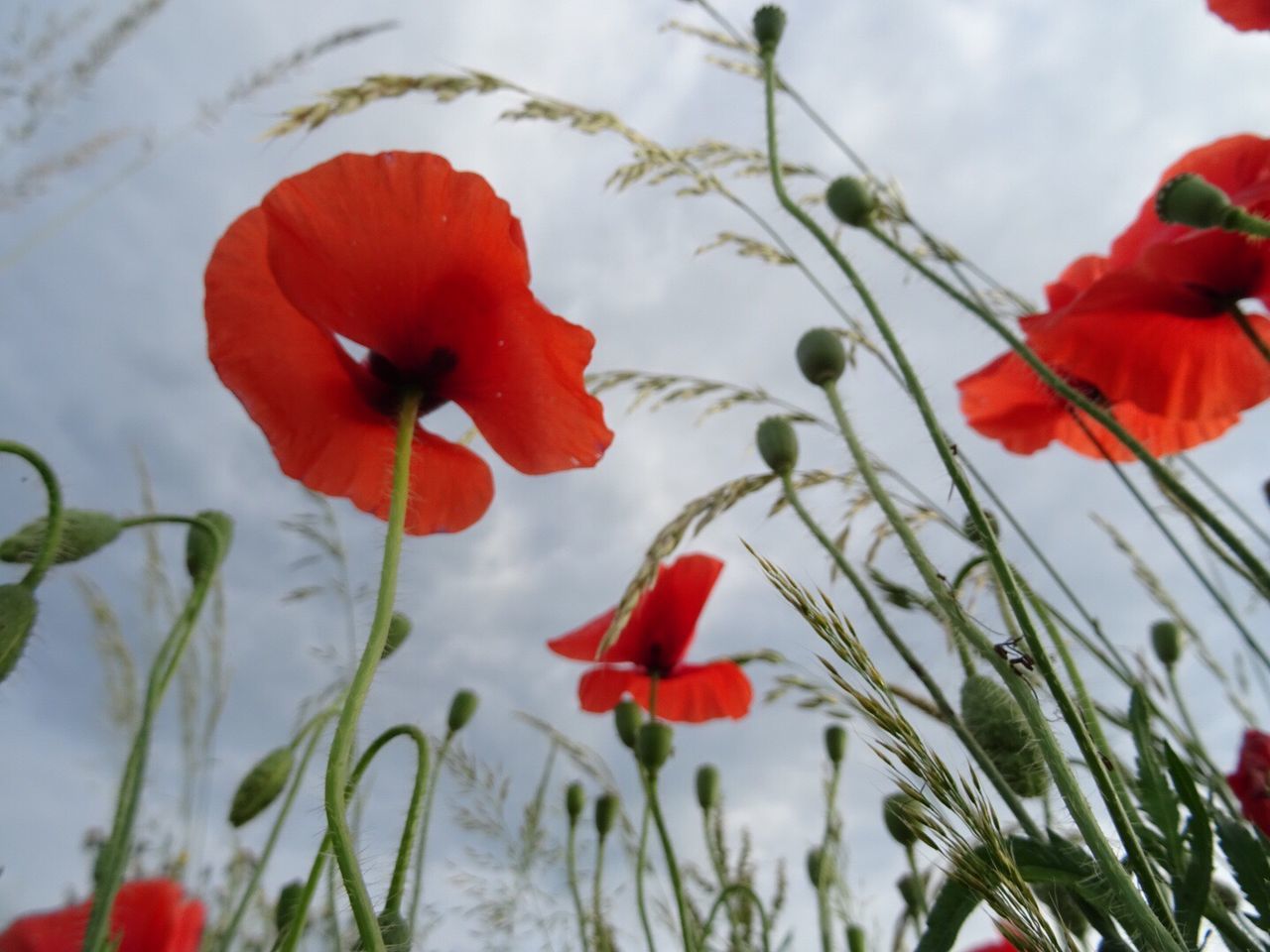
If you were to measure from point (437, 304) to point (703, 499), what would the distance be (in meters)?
0.38

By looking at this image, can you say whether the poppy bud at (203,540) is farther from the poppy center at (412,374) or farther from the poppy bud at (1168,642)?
the poppy bud at (1168,642)

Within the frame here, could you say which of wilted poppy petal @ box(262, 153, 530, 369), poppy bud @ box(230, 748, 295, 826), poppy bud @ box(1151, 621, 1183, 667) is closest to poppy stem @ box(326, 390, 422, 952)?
wilted poppy petal @ box(262, 153, 530, 369)

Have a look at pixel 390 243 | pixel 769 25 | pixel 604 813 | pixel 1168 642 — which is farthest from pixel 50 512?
pixel 1168 642

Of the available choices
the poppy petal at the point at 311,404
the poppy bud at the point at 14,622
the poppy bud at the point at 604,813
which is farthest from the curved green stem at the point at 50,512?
the poppy bud at the point at 604,813

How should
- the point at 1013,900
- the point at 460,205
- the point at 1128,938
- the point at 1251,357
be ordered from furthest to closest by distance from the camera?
the point at 1251,357, the point at 460,205, the point at 1128,938, the point at 1013,900

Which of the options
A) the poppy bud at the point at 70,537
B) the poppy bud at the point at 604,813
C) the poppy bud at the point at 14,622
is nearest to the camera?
the poppy bud at the point at 14,622

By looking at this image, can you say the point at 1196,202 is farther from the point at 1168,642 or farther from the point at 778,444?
the point at 1168,642

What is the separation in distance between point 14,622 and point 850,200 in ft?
3.12

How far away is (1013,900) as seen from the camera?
1.44 feet

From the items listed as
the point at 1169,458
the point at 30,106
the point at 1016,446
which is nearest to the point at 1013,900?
the point at 1016,446

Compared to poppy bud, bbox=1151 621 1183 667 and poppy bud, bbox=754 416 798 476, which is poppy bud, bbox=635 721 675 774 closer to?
poppy bud, bbox=754 416 798 476

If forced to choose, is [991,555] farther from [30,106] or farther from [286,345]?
[30,106]

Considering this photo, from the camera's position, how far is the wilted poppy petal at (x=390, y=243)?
0.83 metres

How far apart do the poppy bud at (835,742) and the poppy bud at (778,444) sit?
0.75 meters
